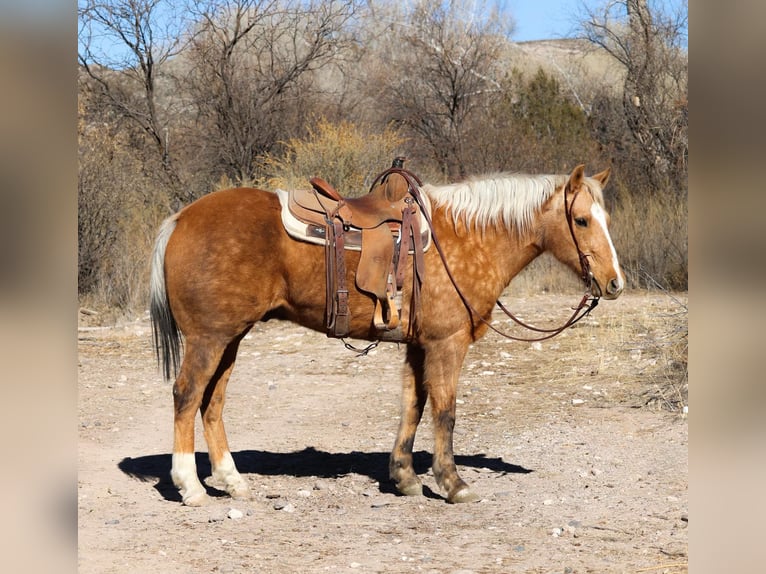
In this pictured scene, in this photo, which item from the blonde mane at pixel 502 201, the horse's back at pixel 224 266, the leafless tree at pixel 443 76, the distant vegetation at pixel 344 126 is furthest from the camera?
the leafless tree at pixel 443 76

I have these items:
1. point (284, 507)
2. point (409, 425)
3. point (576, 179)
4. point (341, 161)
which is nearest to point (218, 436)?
point (284, 507)

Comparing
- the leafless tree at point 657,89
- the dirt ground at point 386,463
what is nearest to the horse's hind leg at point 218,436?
the dirt ground at point 386,463

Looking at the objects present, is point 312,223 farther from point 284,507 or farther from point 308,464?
point 308,464

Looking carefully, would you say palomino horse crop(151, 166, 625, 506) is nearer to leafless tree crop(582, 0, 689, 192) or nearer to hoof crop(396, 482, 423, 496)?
hoof crop(396, 482, 423, 496)

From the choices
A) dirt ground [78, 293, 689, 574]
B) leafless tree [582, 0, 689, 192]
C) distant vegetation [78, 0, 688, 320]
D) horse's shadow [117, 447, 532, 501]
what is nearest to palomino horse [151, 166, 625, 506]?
dirt ground [78, 293, 689, 574]

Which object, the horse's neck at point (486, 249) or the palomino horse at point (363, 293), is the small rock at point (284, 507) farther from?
the horse's neck at point (486, 249)

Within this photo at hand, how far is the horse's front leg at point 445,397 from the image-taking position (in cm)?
541

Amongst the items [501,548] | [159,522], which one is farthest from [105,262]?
[501,548]

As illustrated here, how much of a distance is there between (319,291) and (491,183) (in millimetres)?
1373

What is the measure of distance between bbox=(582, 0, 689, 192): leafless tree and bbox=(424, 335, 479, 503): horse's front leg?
38.9ft

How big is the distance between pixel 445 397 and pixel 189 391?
5.17 ft

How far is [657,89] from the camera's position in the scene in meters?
18.7

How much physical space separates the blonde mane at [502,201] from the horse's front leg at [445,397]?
2.65 feet

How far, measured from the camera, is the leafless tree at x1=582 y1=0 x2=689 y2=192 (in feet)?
56.2
